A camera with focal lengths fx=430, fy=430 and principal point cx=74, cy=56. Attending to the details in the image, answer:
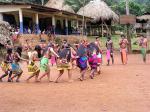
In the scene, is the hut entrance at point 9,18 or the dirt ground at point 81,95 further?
the hut entrance at point 9,18

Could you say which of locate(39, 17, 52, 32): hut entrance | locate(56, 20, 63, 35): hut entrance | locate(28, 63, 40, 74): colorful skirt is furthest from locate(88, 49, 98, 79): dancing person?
locate(39, 17, 52, 32): hut entrance

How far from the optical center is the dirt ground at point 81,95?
30.1 feet

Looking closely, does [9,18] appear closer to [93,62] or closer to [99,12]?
[99,12]

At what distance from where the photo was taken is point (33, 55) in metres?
13.6

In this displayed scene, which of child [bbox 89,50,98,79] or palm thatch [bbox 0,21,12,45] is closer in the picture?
child [bbox 89,50,98,79]

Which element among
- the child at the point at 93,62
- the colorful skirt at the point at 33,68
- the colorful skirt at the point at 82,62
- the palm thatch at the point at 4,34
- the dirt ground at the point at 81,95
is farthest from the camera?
the palm thatch at the point at 4,34

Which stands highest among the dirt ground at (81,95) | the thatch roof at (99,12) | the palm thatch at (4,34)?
the thatch roof at (99,12)

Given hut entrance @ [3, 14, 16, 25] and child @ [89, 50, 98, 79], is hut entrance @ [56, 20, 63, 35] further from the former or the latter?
child @ [89, 50, 98, 79]

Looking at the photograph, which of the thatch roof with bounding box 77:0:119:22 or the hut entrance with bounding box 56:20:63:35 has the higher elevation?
the thatch roof with bounding box 77:0:119:22

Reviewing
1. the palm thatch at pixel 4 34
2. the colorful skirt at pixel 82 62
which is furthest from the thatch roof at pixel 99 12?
the colorful skirt at pixel 82 62

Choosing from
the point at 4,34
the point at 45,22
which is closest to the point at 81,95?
the point at 4,34

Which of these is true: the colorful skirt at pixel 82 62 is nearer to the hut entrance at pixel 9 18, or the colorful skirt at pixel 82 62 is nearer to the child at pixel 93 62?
the child at pixel 93 62

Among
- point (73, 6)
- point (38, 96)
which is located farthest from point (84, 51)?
point (73, 6)

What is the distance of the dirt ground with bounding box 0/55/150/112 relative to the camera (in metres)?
9.16
